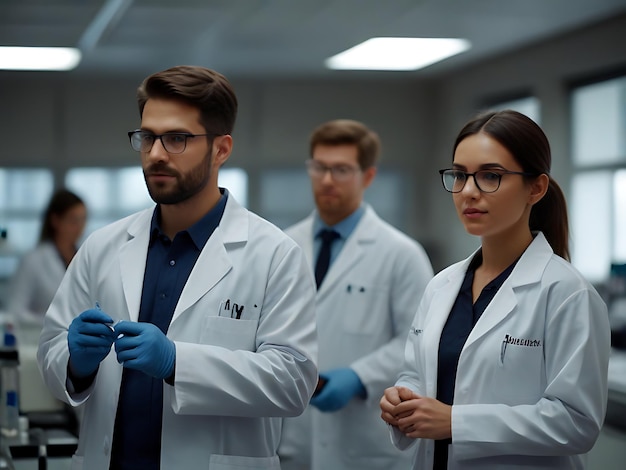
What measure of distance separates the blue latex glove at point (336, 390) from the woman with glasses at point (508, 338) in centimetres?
72

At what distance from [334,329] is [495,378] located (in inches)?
44.6

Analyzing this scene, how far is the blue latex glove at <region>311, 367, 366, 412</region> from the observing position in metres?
2.48

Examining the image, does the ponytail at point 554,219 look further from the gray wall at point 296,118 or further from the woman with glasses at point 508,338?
the gray wall at point 296,118

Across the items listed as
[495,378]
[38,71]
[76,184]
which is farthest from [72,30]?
[495,378]

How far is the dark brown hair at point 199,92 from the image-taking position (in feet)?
5.53

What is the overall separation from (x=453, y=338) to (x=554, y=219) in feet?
1.07

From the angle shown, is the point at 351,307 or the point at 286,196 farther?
the point at 286,196

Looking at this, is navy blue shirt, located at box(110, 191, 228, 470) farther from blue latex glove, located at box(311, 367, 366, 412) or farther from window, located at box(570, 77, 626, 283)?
window, located at box(570, 77, 626, 283)

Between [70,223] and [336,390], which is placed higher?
[70,223]

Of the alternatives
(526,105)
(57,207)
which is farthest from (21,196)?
(526,105)

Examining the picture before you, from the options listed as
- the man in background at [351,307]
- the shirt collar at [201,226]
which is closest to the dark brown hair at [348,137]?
the man in background at [351,307]

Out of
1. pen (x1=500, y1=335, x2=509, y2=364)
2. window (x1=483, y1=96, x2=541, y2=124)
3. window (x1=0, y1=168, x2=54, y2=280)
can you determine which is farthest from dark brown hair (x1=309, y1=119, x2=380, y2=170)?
window (x1=0, y1=168, x2=54, y2=280)

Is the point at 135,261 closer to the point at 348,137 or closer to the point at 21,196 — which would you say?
the point at 348,137

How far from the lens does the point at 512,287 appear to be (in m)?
1.64
